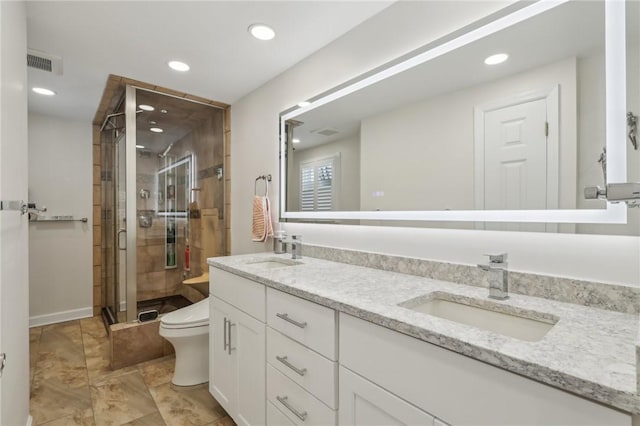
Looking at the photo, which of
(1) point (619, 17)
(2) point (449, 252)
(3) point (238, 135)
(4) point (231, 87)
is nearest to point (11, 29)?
(4) point (231, 87)

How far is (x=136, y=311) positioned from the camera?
252 cm

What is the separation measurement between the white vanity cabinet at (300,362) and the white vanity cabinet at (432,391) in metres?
0.06

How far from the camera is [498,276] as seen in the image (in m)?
1.04

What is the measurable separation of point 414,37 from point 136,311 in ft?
9.16

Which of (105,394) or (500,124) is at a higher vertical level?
(500,124)

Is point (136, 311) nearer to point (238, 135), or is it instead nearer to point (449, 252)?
point (238, 135)

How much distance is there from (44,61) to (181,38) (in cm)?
102

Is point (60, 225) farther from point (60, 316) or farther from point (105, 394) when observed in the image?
point (105, 394)

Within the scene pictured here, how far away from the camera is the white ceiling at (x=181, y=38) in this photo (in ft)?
5.16

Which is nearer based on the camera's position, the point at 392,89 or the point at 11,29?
the point at 11,29

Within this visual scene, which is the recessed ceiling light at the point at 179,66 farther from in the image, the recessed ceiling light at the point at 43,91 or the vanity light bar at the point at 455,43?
the recessed ceiling light at the point at 43,91

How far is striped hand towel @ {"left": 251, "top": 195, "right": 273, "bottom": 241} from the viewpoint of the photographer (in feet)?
7.46

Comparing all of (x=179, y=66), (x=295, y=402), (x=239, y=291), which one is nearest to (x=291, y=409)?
(x=295, y=402)

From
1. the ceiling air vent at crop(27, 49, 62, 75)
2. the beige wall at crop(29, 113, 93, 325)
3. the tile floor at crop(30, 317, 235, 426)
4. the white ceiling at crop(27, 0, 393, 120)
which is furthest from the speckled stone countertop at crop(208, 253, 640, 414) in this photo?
the beige wall at crop(29, 113, 93, 325)
